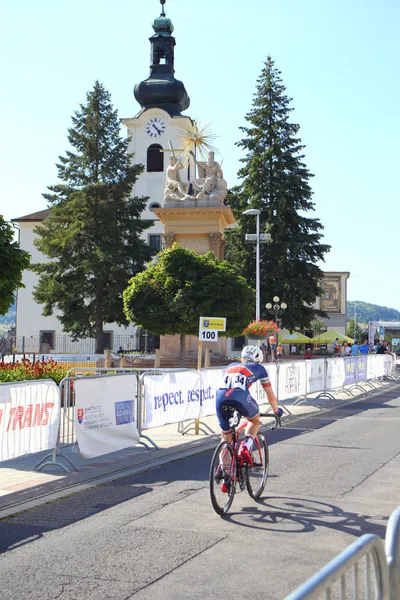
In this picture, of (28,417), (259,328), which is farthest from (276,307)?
(28,417)

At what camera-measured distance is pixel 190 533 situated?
707cm

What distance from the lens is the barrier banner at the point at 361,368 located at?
28.8m

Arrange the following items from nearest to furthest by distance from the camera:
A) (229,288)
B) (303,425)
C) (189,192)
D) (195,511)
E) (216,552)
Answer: (216,552) → (195,511) → (303,425) → (229,288) → (189,192)

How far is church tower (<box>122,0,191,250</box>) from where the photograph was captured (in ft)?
213

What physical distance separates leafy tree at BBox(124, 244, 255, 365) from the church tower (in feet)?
93.4

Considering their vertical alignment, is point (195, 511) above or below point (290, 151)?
below

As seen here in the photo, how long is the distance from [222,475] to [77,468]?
3.75 meters

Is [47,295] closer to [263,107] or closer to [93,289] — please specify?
[93,289]

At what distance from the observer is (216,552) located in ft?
20.9

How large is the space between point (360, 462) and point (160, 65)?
61.3 meters

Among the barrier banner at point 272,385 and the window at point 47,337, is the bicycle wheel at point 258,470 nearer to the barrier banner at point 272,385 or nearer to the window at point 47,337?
the barrier banner at point 272,385

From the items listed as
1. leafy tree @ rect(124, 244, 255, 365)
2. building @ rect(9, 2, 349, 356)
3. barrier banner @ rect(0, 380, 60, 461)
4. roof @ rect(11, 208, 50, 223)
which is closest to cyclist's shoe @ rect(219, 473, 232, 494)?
barrier banner @ rect(0, 380, 60, 461)

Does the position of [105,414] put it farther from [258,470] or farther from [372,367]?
[372,367]

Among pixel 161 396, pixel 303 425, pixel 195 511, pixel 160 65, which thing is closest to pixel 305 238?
pixel 160 65
